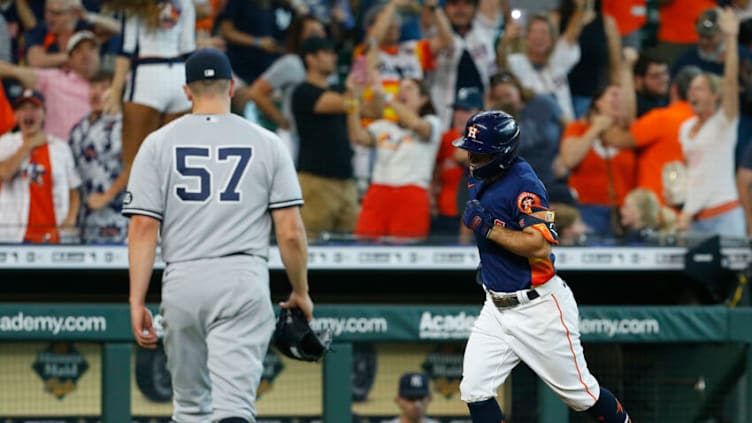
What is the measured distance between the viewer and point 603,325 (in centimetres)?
689

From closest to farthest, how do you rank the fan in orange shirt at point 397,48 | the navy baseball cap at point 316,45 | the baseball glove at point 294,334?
the baseball glove at point 294,334
the navy baseball cap at point 316,45
the fan in orange shirt at point 397,48

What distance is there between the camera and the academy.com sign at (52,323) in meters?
6.64

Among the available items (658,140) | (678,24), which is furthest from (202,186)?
(678,24)

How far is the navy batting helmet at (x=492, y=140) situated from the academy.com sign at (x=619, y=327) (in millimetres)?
2085

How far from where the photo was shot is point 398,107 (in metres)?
7.91

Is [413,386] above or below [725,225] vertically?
below

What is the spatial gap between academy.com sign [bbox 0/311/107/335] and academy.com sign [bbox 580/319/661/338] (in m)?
2.62

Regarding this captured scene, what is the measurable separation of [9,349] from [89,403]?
526mm

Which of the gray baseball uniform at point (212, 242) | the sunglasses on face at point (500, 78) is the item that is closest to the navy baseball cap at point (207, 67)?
the gray baseball uniform at point (212, 242)

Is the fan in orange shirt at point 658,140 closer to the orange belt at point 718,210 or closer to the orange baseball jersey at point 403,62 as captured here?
the orange belt at point 718,210

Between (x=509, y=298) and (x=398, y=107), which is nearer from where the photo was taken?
(x=509, y=298)

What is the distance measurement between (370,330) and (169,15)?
2253mm

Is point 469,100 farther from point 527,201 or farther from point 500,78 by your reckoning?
point 527,201

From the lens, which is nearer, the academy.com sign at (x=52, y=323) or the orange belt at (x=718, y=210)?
the academy.com sign at (x=52, y=323)
